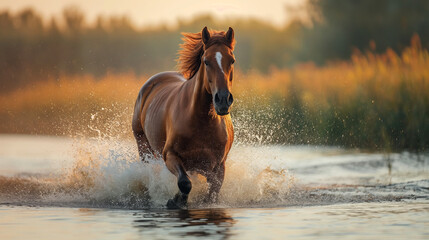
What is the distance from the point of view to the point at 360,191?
1030cm

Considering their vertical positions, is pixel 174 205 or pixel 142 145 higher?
pixel 142 145

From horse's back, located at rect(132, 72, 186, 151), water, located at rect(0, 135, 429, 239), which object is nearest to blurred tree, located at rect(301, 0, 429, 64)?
water, located at rect(0, 135, 429, 239)

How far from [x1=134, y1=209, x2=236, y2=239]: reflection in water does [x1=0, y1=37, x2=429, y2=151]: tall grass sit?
9.94 feet

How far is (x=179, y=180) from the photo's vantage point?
27.6 feet

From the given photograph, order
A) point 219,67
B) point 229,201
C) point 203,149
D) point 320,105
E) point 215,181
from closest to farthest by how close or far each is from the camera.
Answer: point 219,67 < point 203,149 < point 215,181 < point 229,201 < point 320,105

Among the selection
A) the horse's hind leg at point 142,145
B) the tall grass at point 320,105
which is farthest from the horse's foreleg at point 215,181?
the tall grass at point 320,105

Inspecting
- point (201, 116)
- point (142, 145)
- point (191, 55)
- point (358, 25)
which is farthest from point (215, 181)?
point (358, 25)

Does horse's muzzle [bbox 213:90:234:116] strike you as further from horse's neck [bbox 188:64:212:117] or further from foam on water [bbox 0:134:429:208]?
foam on water [bbox 0:134:429:208]

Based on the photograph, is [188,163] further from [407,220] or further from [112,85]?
[112,85]

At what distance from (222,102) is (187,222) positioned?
1148 mm

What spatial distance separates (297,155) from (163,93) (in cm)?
629

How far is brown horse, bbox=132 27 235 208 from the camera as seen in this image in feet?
26.3

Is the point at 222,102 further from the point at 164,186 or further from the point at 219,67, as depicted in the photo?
the point at 164,186

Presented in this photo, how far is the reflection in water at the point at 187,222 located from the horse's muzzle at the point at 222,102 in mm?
999
